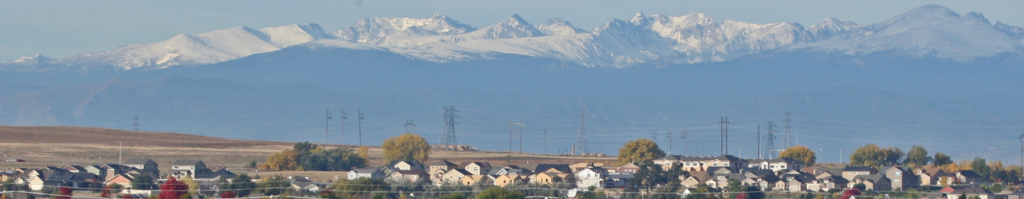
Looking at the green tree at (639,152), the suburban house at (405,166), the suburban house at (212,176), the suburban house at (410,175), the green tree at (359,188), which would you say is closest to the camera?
the green tree at (359,188)

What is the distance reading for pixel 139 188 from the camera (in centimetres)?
7975

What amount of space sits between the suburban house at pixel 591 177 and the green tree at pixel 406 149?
23565 mm

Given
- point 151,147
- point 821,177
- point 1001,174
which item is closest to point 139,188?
point 821,177

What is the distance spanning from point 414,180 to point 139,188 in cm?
1791

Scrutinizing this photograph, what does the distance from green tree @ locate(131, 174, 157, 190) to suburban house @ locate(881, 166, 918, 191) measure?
45.4 m

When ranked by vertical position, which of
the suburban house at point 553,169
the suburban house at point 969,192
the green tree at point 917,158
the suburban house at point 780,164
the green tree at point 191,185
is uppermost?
the green tree at point 917,158

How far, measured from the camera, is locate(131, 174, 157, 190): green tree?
80062 millimetres

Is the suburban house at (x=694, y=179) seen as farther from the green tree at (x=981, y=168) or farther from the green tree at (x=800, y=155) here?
the green tree at (x=800, y=155)

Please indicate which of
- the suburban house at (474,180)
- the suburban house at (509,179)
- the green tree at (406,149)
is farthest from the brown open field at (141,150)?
the suburban house at (509,179)

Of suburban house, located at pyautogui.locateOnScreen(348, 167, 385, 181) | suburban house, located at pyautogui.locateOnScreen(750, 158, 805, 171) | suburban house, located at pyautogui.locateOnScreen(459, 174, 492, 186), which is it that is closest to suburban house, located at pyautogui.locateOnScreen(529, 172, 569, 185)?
suburban house, located at pyautogui.locateOnScreen(459, 174, 492, 186)

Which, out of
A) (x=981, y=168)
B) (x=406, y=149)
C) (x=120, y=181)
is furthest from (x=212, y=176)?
(x=981, y=168)

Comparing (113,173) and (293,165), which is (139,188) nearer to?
(113,173)

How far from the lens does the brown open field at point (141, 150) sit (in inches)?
4348

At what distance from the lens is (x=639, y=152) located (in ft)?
381
